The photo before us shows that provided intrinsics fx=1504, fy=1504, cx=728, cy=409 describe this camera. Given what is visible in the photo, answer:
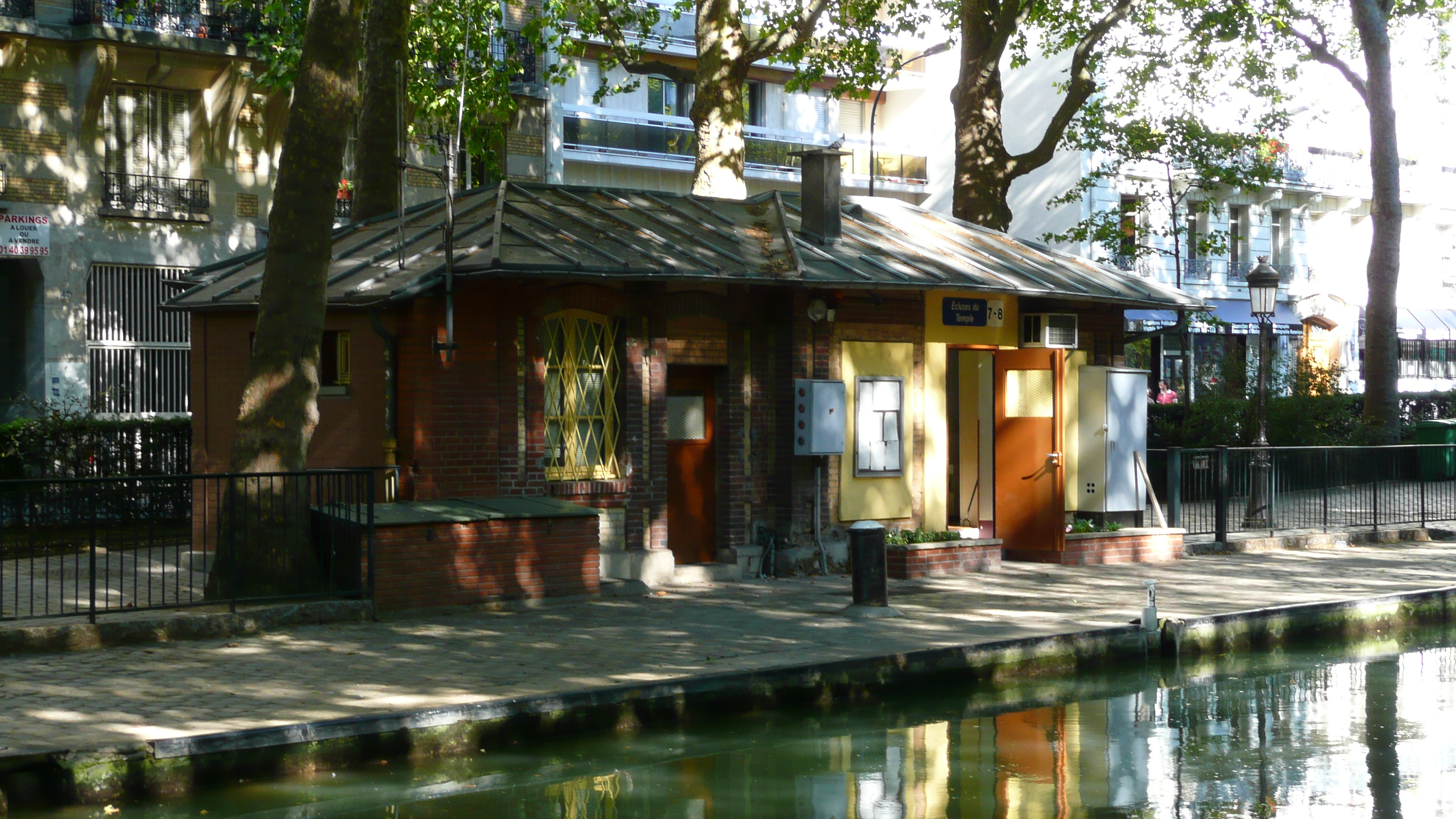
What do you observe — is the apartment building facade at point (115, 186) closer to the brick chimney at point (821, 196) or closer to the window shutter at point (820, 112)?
the brick chimney at point (821, 196)

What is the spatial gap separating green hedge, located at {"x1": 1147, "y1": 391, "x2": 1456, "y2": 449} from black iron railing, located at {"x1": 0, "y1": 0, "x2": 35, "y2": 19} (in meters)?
20.8

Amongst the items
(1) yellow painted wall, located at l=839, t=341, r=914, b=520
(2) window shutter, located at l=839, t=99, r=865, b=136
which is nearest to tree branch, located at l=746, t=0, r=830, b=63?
(1) yellow painted wall, located at l=839, t=341, r=914, b=520

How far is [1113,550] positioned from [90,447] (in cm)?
1430

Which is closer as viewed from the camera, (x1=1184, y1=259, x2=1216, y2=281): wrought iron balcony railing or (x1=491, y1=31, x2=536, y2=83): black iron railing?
(x1=491, y1=31, x2=536, y2=83): black iron railing

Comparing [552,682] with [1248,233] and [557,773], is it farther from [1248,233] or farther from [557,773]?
[1248,233]

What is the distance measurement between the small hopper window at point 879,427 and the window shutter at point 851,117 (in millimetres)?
28505

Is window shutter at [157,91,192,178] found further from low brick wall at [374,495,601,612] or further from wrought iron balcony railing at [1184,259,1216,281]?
wrought iron balcony railing at [1184,259,1216,281]

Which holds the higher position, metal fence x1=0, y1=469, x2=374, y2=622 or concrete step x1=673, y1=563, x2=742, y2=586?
metal fence x1=0, y1=469, x2=374, y2=622

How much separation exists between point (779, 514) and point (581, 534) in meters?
3.23

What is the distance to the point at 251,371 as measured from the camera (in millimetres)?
13234

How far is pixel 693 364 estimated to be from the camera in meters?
16.2

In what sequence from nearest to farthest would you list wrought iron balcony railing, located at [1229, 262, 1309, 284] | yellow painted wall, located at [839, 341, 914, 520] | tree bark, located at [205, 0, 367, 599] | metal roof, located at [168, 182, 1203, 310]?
tree bark, located at [205, 0, 367, 599]
metal roof, located at [168, 182, 1203, 310]
yellow painted wall, located at [839, 341, 914, 520]
wrought iron balcony railing, located at [1229, 262, 1309, 284]

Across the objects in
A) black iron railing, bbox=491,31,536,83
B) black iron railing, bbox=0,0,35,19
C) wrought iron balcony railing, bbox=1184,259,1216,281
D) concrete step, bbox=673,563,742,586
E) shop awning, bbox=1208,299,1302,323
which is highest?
black iron railing, bbox=491,31,536,83

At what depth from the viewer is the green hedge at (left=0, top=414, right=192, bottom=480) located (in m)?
Answer: 21.1
